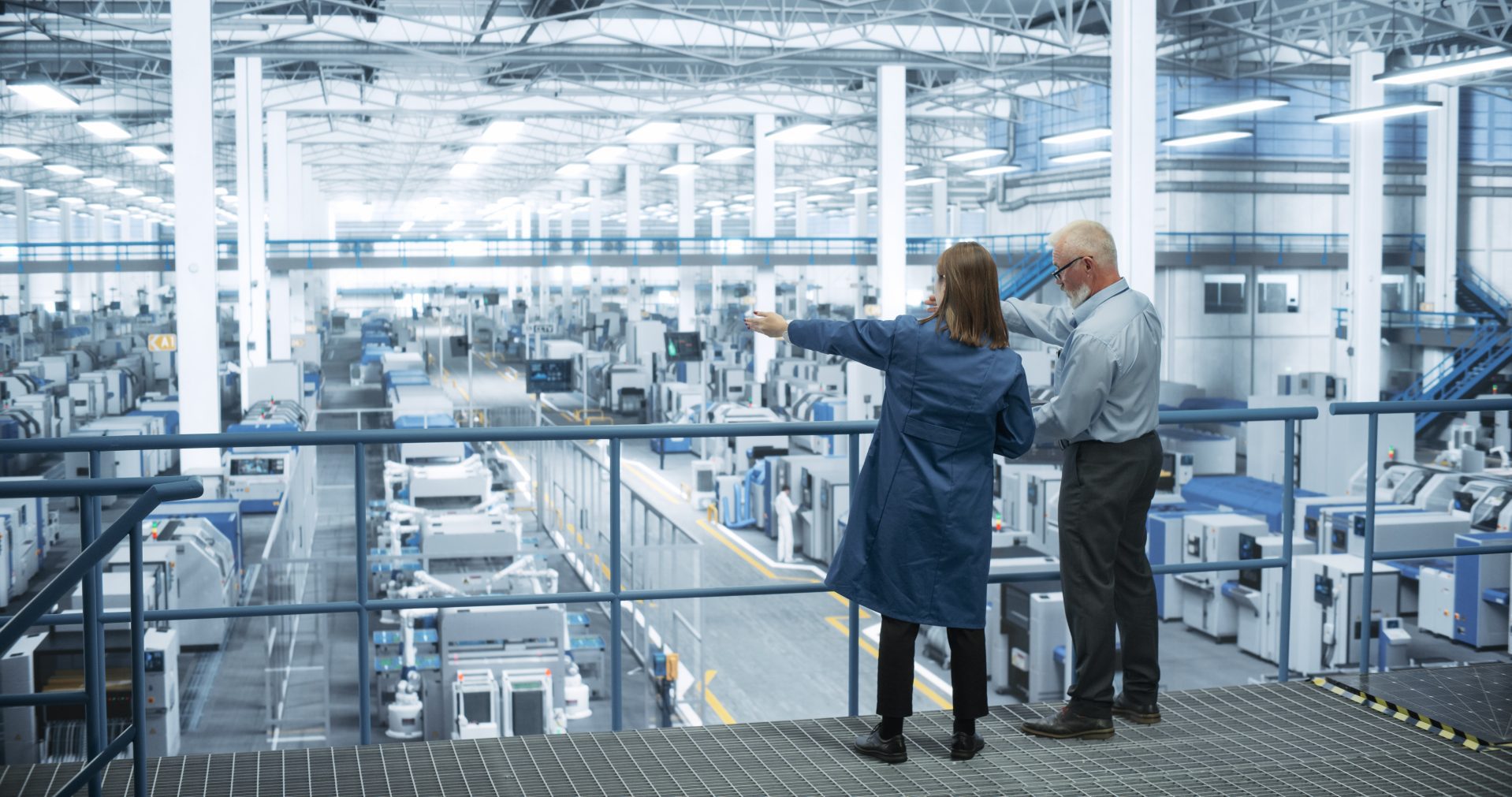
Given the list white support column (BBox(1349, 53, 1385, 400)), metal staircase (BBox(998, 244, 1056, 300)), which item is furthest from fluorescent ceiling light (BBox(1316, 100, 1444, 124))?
metal staircase (BBox(998, 244, 1056, 300))

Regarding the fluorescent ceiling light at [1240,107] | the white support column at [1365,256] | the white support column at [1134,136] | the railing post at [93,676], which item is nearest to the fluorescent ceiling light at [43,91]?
the white support column at [1134,136]

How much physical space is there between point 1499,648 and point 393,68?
2427cm

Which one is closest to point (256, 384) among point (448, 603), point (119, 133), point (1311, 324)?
point (119, 133)

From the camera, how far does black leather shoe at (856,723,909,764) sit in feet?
12.8

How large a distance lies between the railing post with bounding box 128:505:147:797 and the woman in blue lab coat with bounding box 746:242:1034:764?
1.67m

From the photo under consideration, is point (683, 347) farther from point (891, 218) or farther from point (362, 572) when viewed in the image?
point (362, 572)

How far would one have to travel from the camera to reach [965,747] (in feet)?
12.9

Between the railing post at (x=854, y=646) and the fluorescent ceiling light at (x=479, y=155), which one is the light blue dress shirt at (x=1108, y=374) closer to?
the railing post at (x=854, y=646)

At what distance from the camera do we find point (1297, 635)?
14.0 meters

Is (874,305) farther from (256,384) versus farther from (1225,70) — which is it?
(256,384)

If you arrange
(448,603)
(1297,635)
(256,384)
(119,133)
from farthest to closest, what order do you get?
(256,384) < (119,133) < (1297,635) < (448,603)

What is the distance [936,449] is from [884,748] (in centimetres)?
95

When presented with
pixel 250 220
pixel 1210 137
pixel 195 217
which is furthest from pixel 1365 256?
pixel 250 220

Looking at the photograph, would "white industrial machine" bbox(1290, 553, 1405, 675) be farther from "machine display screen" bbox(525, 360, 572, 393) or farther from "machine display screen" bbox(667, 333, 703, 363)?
"machine display screen" bbox(667, 333, 703, 363)
